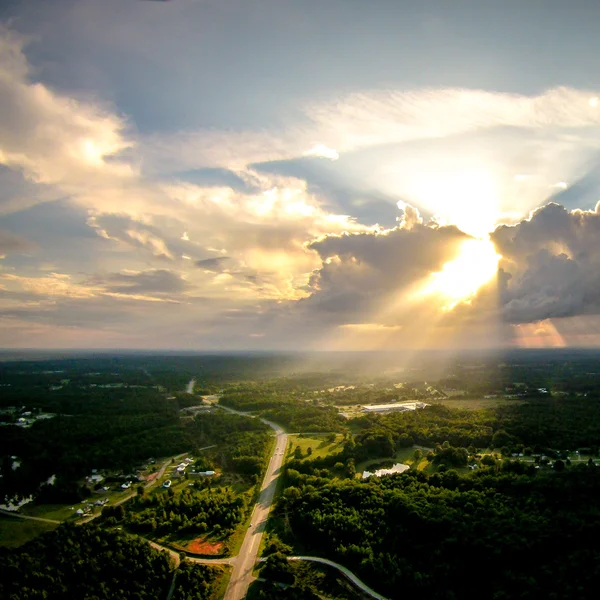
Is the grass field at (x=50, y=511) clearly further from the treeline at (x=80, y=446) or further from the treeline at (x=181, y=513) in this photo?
the treeline at (x=181, y=513)

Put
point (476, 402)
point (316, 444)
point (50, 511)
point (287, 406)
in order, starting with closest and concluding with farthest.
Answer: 1. point (50, 511)
2. point (316, 444)
3. point (287, 406)
4. point (476, 402)

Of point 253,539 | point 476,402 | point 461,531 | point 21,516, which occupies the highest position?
point 461,531

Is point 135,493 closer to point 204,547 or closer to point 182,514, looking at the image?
point 182,514

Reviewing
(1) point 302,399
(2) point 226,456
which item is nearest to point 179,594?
(2) point 226,456

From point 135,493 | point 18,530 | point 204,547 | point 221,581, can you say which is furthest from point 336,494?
point 18,530

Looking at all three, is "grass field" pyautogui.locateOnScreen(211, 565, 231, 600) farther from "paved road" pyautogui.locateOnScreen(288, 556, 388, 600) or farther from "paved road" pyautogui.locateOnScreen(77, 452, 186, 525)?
"paved road" pyautogui.locateOnScreen(77, 452, 186, 525)

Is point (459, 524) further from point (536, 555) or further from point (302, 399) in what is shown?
point (302, 399)
